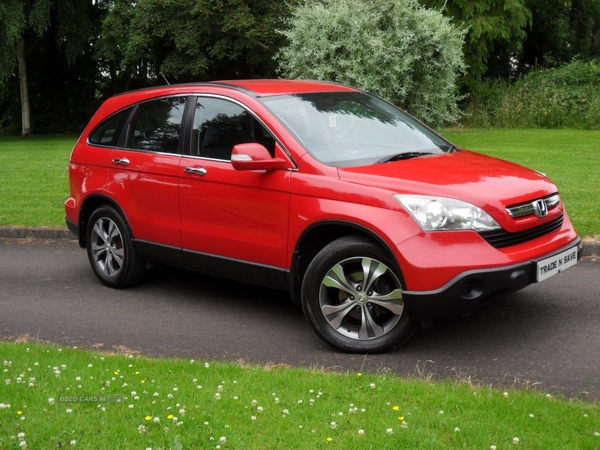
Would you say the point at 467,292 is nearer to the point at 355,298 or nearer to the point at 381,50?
the point at 355,298

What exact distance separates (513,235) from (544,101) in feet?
73.3

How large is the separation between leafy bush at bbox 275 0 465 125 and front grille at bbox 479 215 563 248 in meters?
14.6

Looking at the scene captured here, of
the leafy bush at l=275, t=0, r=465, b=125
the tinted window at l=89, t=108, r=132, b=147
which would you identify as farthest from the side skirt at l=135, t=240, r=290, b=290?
the leafy bush at l=275, t=0, r=465, b=125

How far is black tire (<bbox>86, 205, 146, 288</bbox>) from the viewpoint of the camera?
7.77m

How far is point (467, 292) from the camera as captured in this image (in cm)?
550

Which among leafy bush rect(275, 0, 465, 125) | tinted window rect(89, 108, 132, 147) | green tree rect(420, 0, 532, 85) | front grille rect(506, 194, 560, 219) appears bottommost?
front grille rect(506, 194, 560, 219)

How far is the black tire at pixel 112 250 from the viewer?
7773 mm

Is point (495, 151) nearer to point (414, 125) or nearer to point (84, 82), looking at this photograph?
point (414, 125)

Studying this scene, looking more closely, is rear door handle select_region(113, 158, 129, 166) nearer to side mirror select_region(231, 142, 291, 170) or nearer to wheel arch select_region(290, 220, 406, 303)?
side mirror select_region(231, 142, 291, 170)

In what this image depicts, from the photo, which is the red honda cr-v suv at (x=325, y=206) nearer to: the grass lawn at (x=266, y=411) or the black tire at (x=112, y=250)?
the black tire at (x=112, y=250)

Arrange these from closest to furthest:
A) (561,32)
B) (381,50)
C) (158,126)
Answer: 1. (158,126)
2. (381,50)
3. (561,32)

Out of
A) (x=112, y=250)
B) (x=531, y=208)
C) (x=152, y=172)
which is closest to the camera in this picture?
(x=531, y=208)

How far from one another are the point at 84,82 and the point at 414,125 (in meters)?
31.0

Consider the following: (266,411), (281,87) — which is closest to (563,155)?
(281,87)
